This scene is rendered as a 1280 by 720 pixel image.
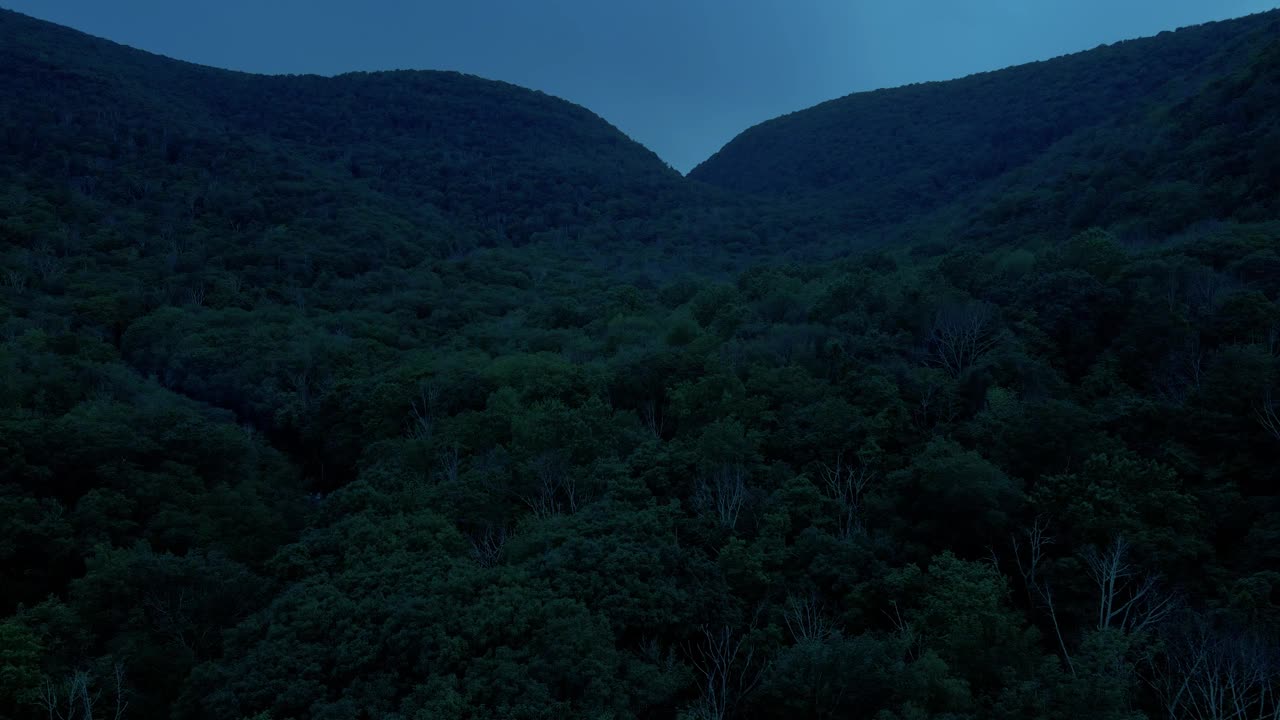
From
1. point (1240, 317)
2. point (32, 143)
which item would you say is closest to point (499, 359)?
point (1240, 317)

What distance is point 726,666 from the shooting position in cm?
1644

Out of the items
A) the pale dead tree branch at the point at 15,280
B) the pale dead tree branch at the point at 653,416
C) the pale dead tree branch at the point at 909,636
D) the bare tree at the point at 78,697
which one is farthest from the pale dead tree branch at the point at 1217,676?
the pale dead tree branch at the point at 15,280

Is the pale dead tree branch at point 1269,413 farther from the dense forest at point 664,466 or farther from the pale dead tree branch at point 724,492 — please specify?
the pale dead tree branch at point 724,492

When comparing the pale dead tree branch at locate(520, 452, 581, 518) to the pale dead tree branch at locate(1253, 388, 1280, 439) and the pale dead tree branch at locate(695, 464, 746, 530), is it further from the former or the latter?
the pale dead tree branch at locate(1253, 388, 1280, 439)

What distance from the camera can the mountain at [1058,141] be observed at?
38.7 meters

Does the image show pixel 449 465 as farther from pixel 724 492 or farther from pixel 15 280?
pixel 15 280

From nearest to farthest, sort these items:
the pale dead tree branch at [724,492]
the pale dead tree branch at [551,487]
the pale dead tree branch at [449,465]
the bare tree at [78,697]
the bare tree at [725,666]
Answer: the bare tree at [78,697] < the bare tree at [725,666] < the pale dead tree branch at [724,492] < the pale dead tree branch at [551,487] < the pale dead tree branch at [449,465]

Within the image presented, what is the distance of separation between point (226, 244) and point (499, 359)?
1161 inches

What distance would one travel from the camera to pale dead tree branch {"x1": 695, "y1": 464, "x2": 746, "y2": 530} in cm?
2136

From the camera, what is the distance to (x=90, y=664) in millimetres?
16812

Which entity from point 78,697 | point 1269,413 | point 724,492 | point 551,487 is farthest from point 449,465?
point 1269,413

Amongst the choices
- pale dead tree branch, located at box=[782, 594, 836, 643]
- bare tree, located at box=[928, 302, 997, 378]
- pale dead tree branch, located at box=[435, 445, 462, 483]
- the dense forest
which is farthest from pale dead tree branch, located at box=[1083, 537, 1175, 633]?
pale dead tree branch, located at box=[435, 445, 462, 483]

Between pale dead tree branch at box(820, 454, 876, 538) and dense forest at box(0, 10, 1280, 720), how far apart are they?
14 cm

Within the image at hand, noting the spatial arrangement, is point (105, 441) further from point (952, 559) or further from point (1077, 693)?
point (1077, 693)
